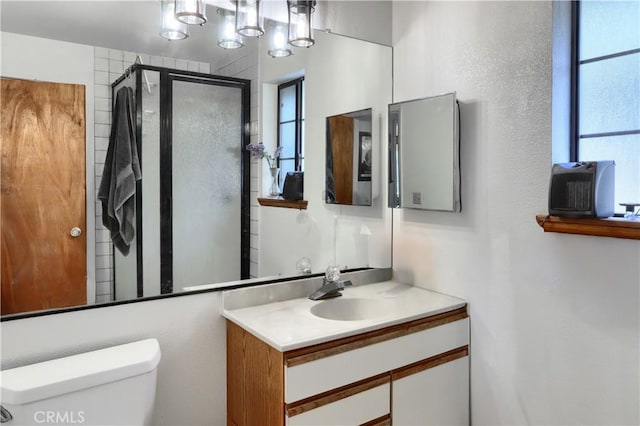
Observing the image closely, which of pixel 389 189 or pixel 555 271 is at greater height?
pixel 389 189

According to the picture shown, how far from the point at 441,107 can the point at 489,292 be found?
32.8 inches

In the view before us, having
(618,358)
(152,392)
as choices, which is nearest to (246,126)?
(152,392)

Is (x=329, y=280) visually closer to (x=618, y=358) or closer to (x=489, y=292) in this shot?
(x=489, y=292)

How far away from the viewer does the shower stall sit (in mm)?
1621

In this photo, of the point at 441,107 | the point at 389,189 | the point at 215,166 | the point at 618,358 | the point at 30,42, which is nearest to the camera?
the point at 30,42

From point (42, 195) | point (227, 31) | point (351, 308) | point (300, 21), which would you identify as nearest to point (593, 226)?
point (351, 308)

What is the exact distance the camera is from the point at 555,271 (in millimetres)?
1658

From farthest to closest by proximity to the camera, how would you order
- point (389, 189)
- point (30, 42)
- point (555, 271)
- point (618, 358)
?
point (389, 189) → point (555, 271) → point (618, 358) → point (30, 42)

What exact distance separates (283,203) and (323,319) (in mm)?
592

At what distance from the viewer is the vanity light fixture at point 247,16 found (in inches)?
69.7

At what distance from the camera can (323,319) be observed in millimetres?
1667

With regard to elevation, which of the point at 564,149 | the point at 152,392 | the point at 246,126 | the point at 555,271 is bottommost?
the point at 152,392

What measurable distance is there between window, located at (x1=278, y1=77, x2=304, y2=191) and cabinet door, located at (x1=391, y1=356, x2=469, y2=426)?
3.38 feet

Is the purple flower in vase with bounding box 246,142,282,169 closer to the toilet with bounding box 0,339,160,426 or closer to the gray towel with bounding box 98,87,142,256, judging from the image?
the gray towel with bounding box 98,87,142,256
